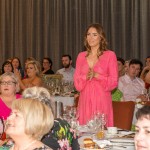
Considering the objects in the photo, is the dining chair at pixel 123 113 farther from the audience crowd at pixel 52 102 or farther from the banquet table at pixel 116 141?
the banquet table at pixel 116 141

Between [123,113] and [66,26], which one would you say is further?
[66,26]

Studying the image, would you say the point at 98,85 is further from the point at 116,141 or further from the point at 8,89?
the point at 116,141

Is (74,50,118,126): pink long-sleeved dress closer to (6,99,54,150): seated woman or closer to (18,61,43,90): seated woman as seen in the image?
(6,99,54,150): seated woman

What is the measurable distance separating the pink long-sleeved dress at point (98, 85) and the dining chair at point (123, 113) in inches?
3.3

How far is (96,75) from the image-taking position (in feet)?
14.7

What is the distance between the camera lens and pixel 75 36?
11969 mm

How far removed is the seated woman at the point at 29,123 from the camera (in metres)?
2.32

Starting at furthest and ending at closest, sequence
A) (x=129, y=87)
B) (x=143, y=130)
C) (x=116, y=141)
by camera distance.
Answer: (x=129, y=87) → (x=116, y=141) → (x=143, y=130)

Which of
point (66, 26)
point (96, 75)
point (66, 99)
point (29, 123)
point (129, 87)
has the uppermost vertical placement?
point (66, 26)

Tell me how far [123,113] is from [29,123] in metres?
2.37

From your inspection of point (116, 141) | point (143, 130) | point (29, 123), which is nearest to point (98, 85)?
point (116, 141)

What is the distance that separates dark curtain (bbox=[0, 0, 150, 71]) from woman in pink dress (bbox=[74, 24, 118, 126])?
6800 mm

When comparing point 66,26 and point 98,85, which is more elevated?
point 66,26

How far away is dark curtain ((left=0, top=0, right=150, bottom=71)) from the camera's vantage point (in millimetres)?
11266
